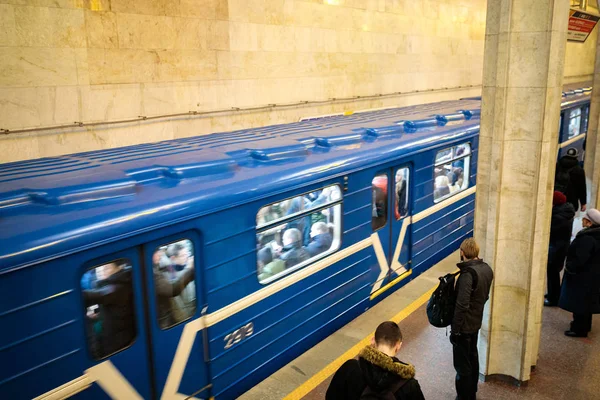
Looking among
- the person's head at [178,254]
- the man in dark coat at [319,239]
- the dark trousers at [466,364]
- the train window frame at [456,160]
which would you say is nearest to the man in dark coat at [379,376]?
the person's head at [178,254]

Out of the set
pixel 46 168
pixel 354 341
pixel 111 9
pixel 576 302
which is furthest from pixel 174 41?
pixel 576 302

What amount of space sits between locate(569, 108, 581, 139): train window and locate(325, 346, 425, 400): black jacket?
525 inches

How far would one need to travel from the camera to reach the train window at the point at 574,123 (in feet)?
49.1

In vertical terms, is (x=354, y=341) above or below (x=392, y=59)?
below

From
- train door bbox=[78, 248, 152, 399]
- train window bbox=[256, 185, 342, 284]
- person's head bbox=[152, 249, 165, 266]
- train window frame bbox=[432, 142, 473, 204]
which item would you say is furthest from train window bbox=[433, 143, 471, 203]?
train door bbox=[78, 248, 152, 399]

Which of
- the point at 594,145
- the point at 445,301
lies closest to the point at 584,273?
the point at 445,301

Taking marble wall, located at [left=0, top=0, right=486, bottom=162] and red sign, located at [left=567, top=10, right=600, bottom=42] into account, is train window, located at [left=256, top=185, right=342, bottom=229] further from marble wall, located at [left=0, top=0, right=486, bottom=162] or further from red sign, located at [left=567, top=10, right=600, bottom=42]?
red sign, located at [left=567, top=10, right=600, bottom=42]

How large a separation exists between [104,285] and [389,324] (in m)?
1.92

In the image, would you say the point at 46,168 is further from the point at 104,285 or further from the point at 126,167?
the point at 104,285

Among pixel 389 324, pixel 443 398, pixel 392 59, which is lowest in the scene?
pixel 443 398

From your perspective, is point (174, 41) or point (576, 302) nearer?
point (576, 302)

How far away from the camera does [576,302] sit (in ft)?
21.0

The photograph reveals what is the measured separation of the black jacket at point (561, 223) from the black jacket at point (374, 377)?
4757mm

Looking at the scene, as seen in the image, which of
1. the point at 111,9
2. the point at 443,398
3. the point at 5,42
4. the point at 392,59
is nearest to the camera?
the point at 443,398
